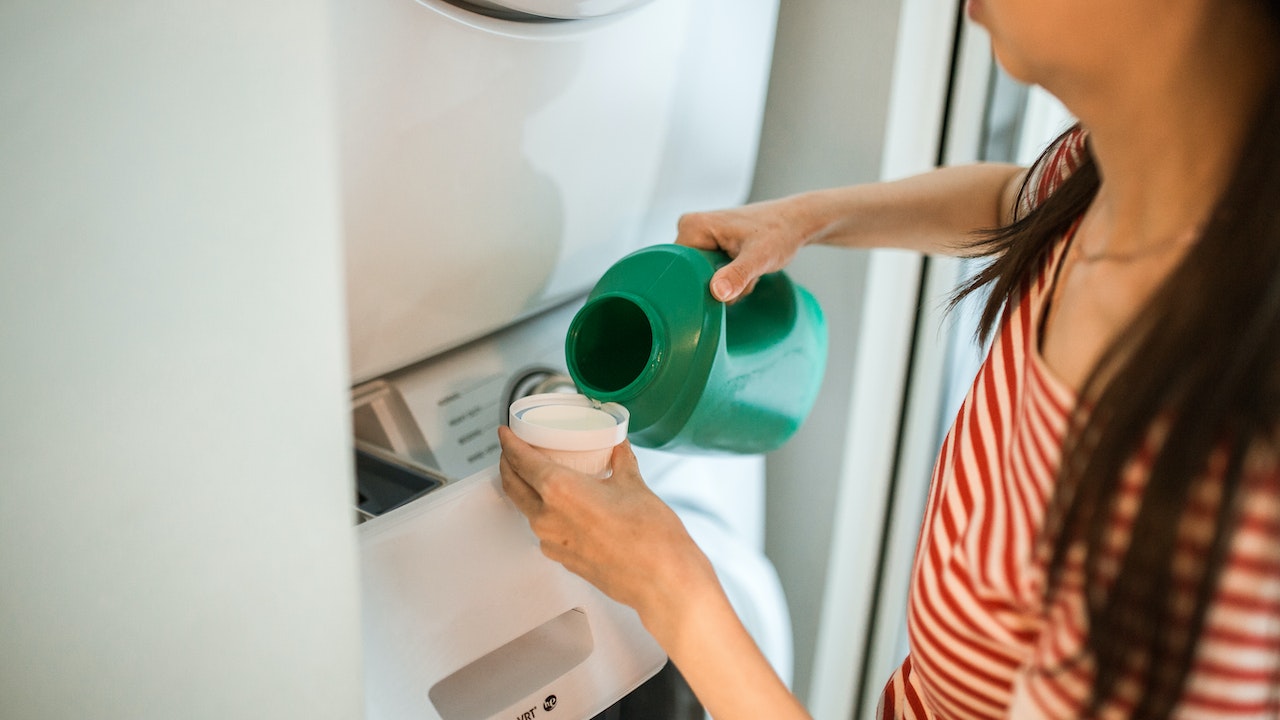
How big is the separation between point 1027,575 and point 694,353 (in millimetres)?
230

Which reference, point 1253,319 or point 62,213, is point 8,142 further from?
point 1253,319

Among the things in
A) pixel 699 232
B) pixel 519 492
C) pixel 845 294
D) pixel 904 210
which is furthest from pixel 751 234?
pixel 845 294

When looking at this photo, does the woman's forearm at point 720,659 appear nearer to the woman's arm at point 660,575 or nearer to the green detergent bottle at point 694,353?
the woman's arm at point 660,575

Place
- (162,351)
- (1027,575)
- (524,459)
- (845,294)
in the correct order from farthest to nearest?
(845,294) → (524,459) → (1027,575) → (162,351)

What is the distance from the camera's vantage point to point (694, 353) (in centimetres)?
58

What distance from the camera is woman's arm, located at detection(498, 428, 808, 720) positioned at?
489 millimetres

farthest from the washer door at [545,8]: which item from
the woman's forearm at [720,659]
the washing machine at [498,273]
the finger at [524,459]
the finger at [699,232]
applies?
the woman's forearm at [720,659]

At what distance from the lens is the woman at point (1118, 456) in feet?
1.18

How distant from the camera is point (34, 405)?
278mm

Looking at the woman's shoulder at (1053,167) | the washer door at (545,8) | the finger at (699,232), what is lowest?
the finger at (699,232)

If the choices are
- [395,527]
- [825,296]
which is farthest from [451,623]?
[825,296]

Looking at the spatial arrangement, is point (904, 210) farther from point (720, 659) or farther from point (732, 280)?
point (720, 659)

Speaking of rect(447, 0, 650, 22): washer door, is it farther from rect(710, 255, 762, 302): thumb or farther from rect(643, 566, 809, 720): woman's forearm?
rect(643, 566, 809, 720): woman's forearm

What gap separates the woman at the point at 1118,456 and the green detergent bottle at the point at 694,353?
0.09 meters
